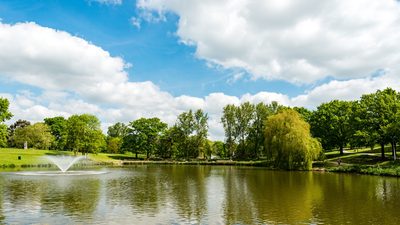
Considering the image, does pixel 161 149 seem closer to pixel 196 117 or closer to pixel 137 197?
pixel 196 117

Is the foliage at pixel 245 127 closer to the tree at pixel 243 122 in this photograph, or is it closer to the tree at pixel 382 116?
the tree at pixel 243 122

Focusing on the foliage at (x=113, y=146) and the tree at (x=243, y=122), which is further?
the foliage at (x=113, y=146)

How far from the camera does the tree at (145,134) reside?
111 m

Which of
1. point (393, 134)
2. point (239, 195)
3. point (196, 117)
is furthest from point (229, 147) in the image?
point (239, 195)

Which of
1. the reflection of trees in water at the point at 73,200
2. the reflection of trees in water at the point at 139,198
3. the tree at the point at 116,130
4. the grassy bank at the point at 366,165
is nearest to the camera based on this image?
the reflection of trees in water at the point at 73,200

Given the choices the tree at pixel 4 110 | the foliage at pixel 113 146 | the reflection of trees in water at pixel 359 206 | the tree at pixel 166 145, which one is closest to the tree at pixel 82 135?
the tree at pixel 166 145

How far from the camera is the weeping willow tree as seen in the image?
58719mm

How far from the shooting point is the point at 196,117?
108 metres

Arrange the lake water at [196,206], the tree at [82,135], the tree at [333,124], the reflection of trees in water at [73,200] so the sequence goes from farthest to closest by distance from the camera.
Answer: the tree at [82,135] → the tree at [333,124] → the reflection of trees in water at [73,200] → the lake water at [196,206]

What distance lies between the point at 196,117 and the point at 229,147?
13.8 meters

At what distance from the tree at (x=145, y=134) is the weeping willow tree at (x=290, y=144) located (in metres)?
54.5

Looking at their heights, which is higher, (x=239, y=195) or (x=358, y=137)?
(x=358, y=137)

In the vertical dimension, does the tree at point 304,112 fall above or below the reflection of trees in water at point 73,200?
above

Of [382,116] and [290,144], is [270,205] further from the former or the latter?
[382,116]
